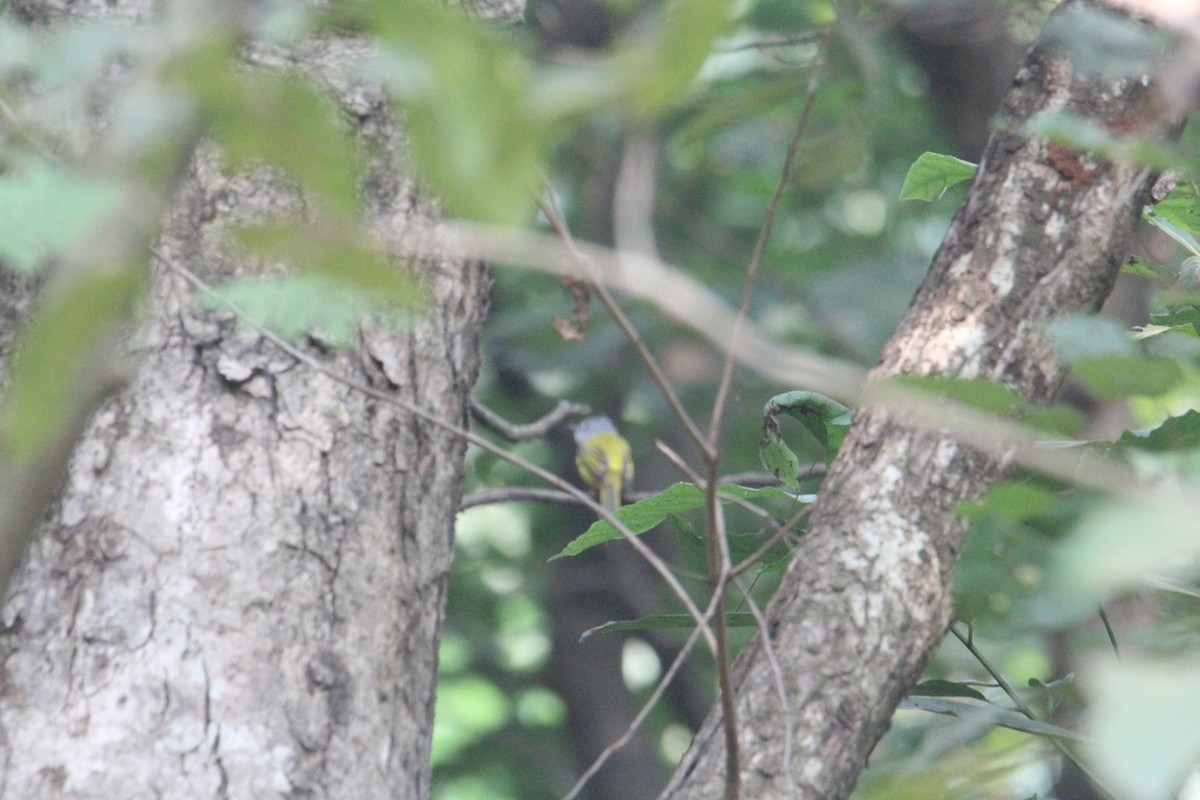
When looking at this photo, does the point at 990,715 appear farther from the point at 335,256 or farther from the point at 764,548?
the point at 335,256

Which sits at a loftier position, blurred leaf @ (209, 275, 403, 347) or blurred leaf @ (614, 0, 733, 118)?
blurred leaf @ (614, 0, 733, 118)

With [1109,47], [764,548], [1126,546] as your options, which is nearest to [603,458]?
[764,548]

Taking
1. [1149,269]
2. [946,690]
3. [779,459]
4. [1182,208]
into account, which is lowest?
[946,690]

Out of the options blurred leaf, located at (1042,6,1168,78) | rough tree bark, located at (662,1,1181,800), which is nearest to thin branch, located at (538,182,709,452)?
blurred leaf, located at (1042,6,1168,78)

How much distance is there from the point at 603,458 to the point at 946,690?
3619mm

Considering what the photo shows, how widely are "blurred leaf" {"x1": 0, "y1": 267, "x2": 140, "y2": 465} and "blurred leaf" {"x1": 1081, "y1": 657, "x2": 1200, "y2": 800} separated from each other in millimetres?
431

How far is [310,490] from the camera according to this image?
63.0 inches

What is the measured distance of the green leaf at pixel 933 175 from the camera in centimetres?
174

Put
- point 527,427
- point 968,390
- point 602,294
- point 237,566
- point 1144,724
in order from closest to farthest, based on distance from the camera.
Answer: point 1144,724 → point 968,390 → point 602,294 → point 237,566 → point 527,427

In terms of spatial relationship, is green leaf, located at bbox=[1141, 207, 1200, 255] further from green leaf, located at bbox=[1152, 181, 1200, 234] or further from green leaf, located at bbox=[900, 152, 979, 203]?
green leaf, located at bbox=[900, 152, 979, 203]

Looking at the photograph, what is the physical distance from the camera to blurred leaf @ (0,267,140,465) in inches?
20.3

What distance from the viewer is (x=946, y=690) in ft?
5.61

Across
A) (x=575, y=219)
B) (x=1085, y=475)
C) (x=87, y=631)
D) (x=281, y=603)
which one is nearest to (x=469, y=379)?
(x=281, y=603)

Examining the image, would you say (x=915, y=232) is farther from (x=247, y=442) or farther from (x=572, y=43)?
(x=247, y=442)
